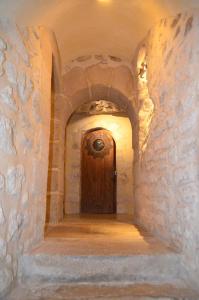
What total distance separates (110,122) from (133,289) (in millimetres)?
4605

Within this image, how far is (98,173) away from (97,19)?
154 inches

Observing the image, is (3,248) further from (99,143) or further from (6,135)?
(99,143)

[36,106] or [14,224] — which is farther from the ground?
[36,106]

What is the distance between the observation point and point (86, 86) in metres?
3.78

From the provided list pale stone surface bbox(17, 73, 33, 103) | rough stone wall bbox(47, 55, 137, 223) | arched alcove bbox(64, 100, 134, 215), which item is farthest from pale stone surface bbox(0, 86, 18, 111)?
arched alcove bbox(64, 100, 134, 215)

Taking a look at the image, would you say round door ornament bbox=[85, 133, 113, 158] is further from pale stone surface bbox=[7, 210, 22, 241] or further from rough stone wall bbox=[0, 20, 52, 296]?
pale stone surface bbox=[7, 210, 22, 241]

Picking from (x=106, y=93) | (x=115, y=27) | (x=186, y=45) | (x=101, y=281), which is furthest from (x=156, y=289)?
(x=106, y=93)

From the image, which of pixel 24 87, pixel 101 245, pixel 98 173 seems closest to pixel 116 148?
pixel 98 173

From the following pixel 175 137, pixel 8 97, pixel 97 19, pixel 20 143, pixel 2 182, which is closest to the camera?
pixel 2 182

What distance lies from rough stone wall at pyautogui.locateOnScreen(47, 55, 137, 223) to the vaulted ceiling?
18cm

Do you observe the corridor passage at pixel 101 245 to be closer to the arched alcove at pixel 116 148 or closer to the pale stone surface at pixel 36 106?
the pale stone surface at pixel 36 106

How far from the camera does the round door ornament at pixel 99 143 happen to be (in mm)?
6016

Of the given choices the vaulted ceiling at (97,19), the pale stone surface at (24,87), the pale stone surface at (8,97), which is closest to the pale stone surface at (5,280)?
the pale stone surface at (8,97)

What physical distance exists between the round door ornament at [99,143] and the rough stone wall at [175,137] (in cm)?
331
